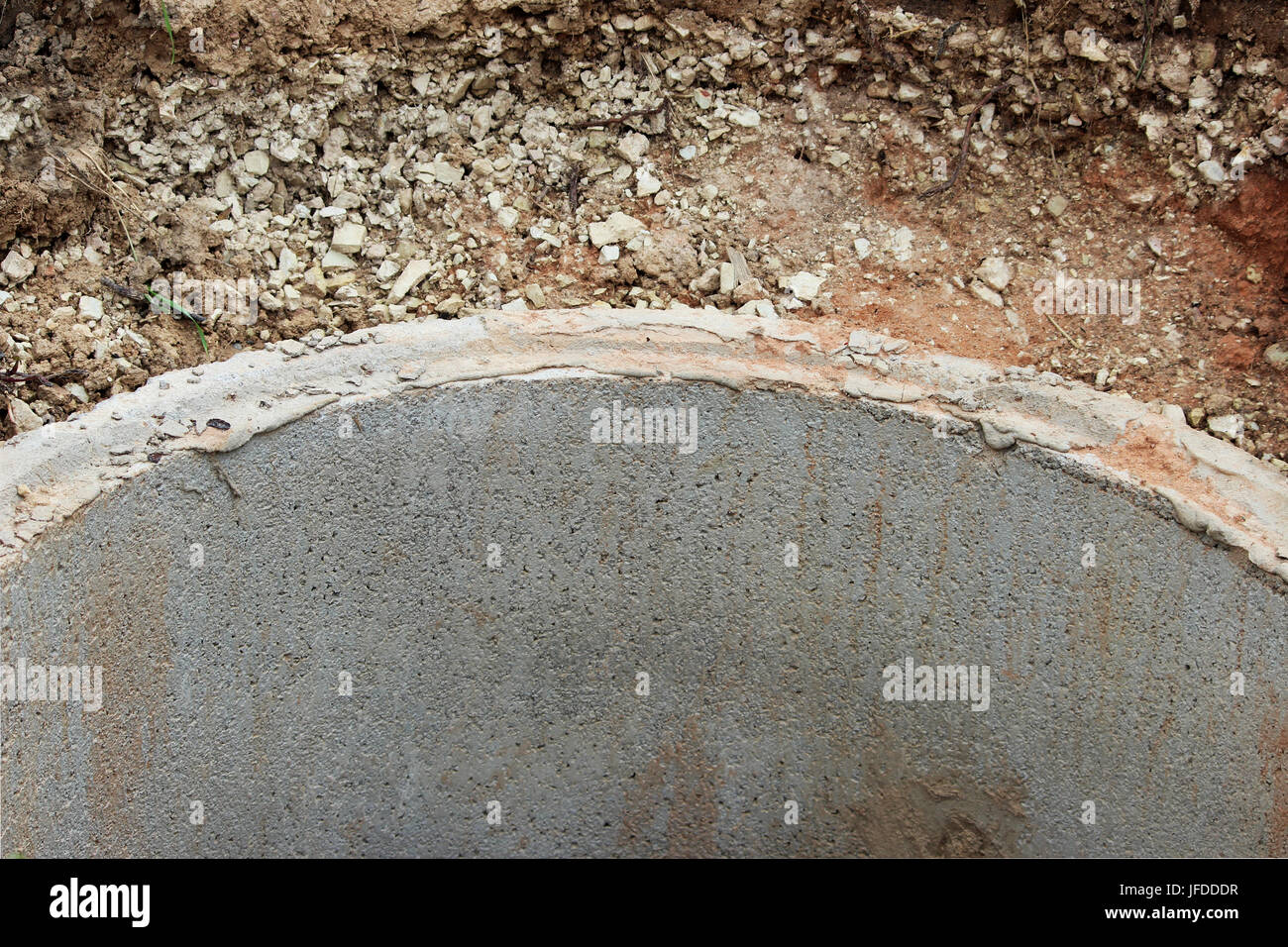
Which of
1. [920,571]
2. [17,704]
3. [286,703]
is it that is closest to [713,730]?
[920,571]

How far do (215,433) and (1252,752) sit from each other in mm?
4175

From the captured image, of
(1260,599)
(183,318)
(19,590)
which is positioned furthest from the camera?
(183,318)

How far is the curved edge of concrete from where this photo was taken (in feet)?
14.6

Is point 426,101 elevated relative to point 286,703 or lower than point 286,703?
elevated

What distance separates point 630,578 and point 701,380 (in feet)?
2.85

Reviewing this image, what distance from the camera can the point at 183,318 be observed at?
15.8ft

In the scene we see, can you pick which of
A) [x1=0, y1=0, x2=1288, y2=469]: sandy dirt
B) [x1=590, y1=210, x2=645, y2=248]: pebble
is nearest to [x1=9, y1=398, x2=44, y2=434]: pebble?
[x1=0, y1=0, x2=1288, y2=469]: sandy dirt

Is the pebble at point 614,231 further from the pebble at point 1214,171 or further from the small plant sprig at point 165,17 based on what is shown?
the pebble at point 1214,171

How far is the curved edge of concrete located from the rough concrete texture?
0.04ft

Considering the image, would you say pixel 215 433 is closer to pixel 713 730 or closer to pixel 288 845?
pixel 288 845

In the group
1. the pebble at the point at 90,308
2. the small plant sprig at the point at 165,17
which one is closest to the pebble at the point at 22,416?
the pebble at the point at 90,308

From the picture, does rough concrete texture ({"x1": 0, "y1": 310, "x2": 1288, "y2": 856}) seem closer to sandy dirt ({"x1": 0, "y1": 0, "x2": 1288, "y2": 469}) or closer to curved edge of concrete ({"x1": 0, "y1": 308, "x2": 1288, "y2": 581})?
curved edge of concrete ({"x1": 0, "y1": 308, "x2": 1288, "y2": 581})

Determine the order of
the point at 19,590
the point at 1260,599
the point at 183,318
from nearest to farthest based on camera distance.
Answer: the point at 19,590 → the point at 1260,599 → the point at 183,318

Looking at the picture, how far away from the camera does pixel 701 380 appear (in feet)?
15.1
